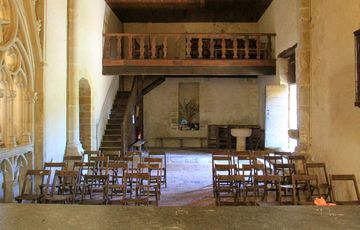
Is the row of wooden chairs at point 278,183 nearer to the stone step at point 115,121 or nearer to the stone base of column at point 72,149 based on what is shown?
the stone base of column at point 72,149

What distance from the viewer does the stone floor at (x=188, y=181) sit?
6512mm

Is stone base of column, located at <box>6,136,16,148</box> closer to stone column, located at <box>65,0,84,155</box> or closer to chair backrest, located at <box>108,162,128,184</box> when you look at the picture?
chair backrest, located at <box>108,162,128,184</box>

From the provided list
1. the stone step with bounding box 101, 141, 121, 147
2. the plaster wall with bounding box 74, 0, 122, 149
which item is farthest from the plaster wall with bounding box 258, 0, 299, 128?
the plaster wall with bounding box 74, 0, 122, 149

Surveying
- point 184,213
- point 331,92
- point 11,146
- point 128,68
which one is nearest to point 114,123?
point 128,68

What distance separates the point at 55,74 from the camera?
24.7 feet

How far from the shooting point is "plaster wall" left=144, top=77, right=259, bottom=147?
1539cm

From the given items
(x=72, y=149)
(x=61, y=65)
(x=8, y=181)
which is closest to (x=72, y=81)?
(x=61, y=65)

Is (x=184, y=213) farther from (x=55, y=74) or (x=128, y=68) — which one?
(x=128, y=68)

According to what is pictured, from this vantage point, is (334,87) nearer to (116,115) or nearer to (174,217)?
(174,217)

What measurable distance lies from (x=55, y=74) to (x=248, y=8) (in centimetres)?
878

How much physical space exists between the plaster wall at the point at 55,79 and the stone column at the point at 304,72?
501 centimetres

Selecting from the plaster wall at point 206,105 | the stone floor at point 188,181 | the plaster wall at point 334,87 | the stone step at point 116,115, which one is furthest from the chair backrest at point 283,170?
the plaster wall at point 206,105

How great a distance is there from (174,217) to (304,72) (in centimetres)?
658

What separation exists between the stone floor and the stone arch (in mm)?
2395
